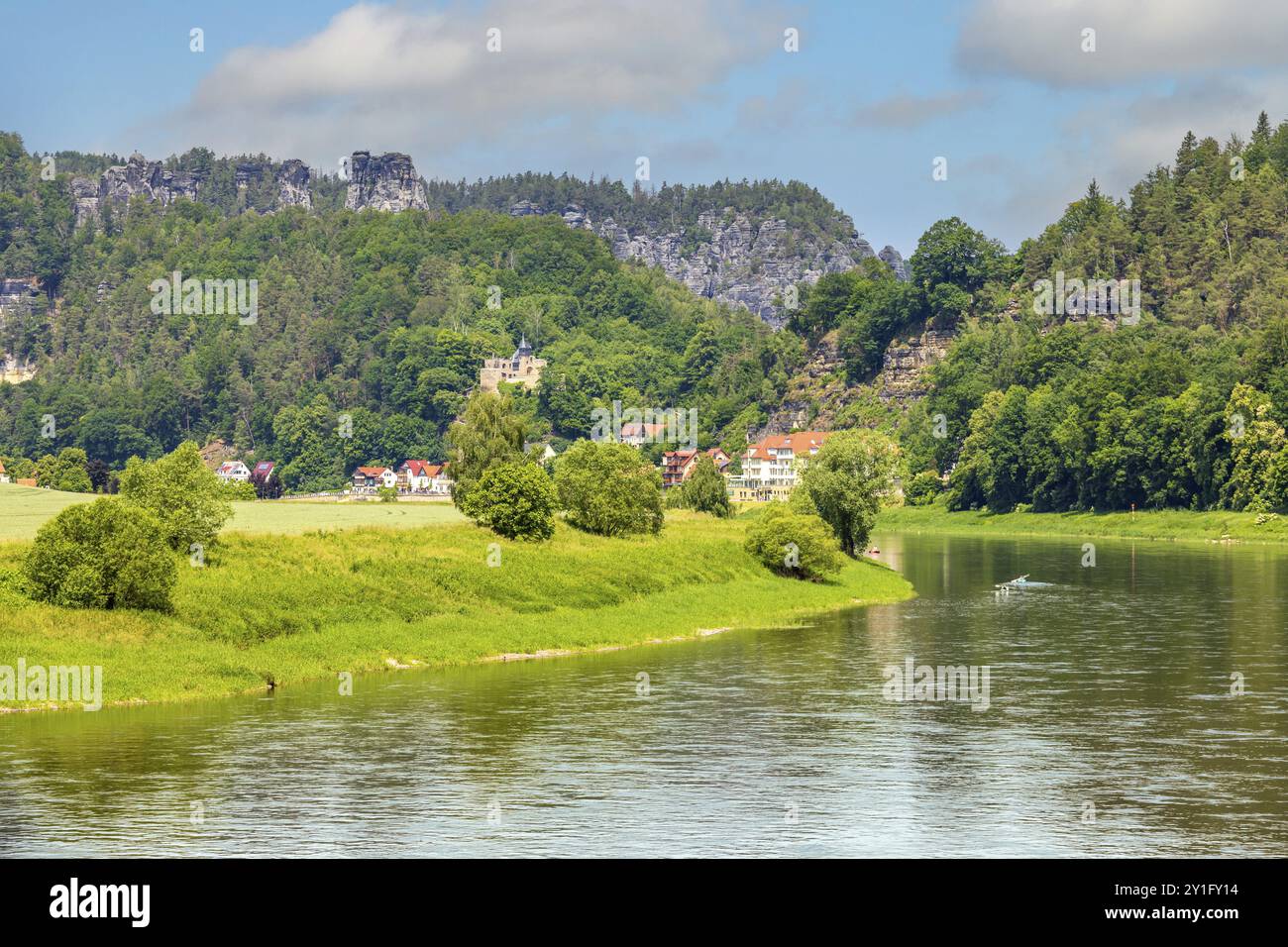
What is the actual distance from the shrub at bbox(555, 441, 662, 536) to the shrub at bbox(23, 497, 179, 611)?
42711mm

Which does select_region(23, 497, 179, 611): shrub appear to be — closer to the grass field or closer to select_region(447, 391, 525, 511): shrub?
the grass field

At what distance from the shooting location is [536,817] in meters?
41.8

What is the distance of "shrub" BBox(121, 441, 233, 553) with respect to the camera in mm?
73938

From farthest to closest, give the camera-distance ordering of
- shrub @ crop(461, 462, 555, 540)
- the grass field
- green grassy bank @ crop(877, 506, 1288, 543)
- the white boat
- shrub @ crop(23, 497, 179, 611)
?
green grassy bank @ crop(877, 506, 1288, 543) < the white boat < the grass field < shrub @ crop(461, 462, 555, 540) < shrub @ crop(23, 497, 179, 611)

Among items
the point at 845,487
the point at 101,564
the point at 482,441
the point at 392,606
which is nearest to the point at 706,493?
the point at 845,487

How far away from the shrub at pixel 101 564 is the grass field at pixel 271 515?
15.8 m

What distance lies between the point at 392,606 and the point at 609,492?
32212 mm

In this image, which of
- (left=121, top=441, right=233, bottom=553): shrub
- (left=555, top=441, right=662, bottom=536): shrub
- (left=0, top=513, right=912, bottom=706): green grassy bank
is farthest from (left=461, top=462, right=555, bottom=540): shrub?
(left=121, top=441, right=233, bottom=553): shrub

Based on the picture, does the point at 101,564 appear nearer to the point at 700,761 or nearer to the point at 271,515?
the point at 700,761

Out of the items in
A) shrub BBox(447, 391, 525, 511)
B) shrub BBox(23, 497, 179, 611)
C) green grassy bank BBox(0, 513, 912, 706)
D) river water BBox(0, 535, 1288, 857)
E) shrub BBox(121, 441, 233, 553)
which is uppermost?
shrub BBox(447, 391, 525, 511)

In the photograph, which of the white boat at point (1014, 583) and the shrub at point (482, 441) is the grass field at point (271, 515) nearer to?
the shrub at point (482, 441)
